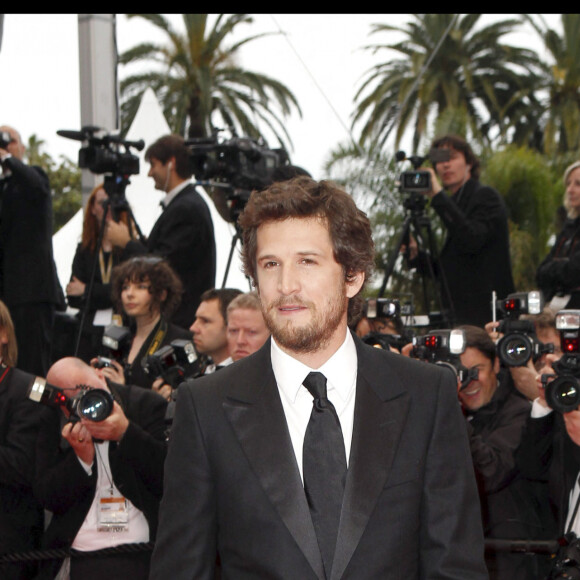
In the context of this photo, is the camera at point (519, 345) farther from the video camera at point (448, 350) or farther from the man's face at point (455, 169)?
the man's face at point (455, 169)

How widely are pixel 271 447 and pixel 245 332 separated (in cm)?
260

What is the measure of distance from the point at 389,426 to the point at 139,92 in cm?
1729

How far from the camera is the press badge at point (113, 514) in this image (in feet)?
13.7

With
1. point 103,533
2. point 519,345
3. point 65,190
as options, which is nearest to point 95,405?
point 103,533

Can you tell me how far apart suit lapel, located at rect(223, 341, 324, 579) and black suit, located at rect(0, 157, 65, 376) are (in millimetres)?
4073

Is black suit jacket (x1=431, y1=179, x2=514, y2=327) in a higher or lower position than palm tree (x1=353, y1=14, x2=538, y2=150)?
lower

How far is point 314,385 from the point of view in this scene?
2186 millimetres

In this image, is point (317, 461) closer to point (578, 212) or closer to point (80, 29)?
point (578, 212)

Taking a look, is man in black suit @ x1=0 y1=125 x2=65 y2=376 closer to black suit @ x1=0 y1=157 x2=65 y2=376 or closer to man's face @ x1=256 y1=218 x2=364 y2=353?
black suit @ x1=0 y1=157 x2=65 y2=376

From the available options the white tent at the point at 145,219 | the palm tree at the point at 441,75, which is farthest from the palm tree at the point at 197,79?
the white tent at the point at 145,219

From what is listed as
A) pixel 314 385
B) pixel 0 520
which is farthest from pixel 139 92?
pixel 314 385

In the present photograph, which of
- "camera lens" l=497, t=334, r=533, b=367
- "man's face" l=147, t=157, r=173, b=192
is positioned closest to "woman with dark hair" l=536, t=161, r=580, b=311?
"camera lens" l=497, t=334, r=533, b=367

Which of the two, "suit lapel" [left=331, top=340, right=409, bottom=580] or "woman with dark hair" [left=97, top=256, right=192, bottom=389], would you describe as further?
"woman with dark hair" [left=97, top=256, right=192, bottom=389]

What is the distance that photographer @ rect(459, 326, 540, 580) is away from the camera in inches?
170
